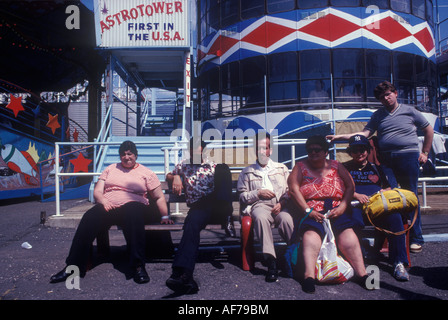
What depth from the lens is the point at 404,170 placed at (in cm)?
346

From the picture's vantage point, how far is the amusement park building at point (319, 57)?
1054cm

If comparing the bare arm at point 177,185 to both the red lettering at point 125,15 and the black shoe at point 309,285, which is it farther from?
the red lettering at point 125,15

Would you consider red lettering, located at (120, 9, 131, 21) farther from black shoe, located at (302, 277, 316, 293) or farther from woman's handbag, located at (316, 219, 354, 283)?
black shoe, located at (302, 277, 316, 293)

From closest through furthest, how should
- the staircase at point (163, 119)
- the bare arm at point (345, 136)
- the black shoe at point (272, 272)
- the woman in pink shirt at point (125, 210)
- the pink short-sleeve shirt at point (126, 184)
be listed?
the black shoe at point (272, 272), the woman in pink shirt at point (125, 210), the pink short-sleeve shirt at point (126, 184), the bare arm at point (345, 136), the staircase at point (163, 119)

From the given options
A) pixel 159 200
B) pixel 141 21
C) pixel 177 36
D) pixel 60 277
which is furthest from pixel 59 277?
pixel 141 21

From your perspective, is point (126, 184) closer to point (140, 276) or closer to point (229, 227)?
point (140, 276)

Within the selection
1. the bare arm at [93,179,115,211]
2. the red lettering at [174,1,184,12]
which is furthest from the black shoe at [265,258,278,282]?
the red lettering at [174,1,184,12]

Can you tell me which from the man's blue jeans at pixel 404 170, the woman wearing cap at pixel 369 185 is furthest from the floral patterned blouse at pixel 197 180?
the man's blue jeans at pixel 404 170

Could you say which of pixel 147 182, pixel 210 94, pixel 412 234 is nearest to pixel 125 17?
pixel 210 94

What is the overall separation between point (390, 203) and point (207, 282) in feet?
5.99

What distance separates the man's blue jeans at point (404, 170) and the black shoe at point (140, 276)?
8.71ft

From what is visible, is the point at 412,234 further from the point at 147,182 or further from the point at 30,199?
the point at 30,199

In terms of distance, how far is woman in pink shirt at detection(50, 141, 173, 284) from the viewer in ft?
9.71
